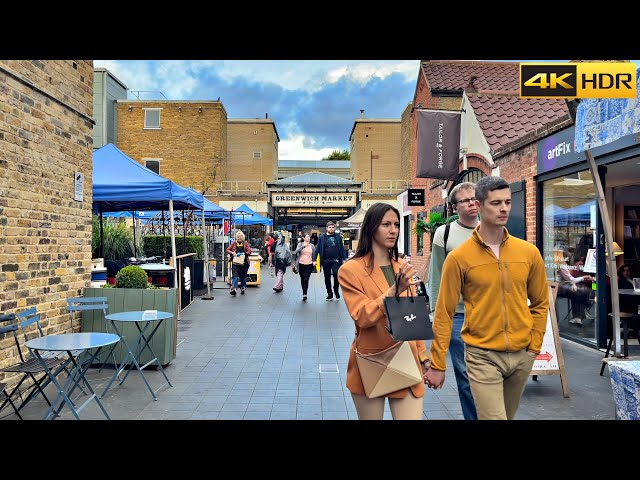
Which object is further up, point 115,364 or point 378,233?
point 378,233

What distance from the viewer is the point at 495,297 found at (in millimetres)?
2840

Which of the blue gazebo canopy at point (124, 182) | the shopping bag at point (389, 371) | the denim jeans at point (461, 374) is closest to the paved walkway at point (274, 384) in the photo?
the denim jeans at point (461, 374)

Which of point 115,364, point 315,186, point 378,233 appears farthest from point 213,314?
point 315,186

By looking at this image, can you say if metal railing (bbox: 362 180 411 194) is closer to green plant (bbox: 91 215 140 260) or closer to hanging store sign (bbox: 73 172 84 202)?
green plant (bbox: 91 215 140 260)

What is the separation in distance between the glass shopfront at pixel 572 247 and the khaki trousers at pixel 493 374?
4.97m

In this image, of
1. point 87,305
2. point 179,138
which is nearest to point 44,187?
point 87,305

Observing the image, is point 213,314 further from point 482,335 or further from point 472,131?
point 482,335

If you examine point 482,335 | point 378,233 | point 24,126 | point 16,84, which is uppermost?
point 16,84

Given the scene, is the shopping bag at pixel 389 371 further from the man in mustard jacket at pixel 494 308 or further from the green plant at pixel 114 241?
the green plant at pixel 114 241

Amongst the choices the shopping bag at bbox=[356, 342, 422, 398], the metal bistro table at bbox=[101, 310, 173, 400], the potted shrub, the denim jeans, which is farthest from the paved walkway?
the shopping bag at bbox=[356, 342, 422, 398]

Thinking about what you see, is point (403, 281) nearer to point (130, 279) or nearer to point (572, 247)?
point (130, 279)

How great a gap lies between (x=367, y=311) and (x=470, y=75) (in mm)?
13857

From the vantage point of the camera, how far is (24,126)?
16.5 feet
